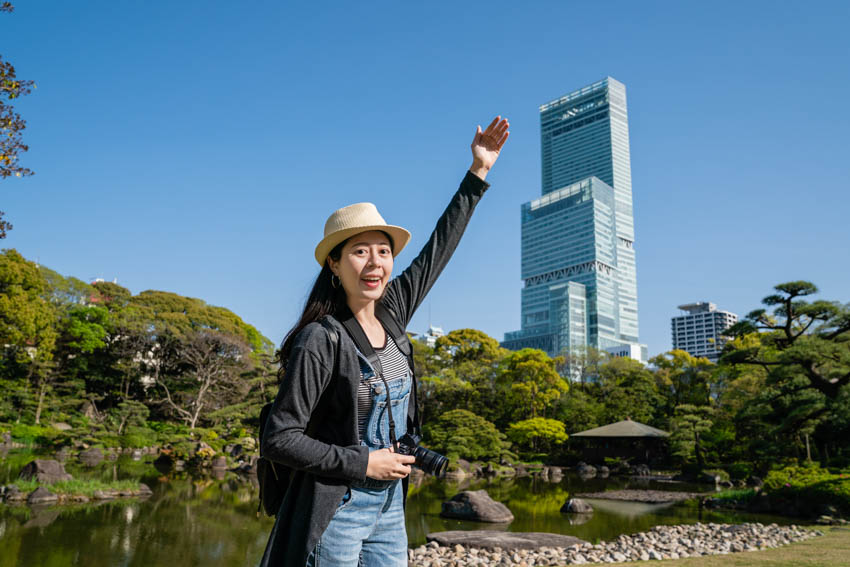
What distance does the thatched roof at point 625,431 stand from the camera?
1784 centimetres

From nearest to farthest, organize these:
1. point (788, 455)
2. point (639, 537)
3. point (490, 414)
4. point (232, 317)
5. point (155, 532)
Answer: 1. point (155, 532)
2. point (639, 537)
3. point (788, 455)
4. point (490, 414)
5. point (232, 317)

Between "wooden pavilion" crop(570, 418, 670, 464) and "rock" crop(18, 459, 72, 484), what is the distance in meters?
15.3

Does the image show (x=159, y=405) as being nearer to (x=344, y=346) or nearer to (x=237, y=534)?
(x=237, y=534)

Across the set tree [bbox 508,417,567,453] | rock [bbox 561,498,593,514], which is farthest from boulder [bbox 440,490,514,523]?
tree [bbox 508,417,567,453]

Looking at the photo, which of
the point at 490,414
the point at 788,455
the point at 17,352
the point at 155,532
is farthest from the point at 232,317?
the point at 788,455

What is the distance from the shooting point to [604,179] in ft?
271

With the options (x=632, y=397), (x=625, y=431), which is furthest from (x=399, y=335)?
(x=632, y=397)

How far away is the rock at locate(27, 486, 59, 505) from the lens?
7.13 m

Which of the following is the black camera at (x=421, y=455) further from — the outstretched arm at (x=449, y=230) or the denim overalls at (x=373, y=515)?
the outstretched arm at (x=449, y=230)

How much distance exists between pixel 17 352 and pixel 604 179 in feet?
259

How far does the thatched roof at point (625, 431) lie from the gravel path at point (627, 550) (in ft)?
38.5

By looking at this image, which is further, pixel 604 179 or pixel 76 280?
pixel 604 179

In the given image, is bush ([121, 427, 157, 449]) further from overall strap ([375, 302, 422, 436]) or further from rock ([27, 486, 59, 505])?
overall strap ([375, 302, 422, 436])

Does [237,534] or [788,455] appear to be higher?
[788,455]
